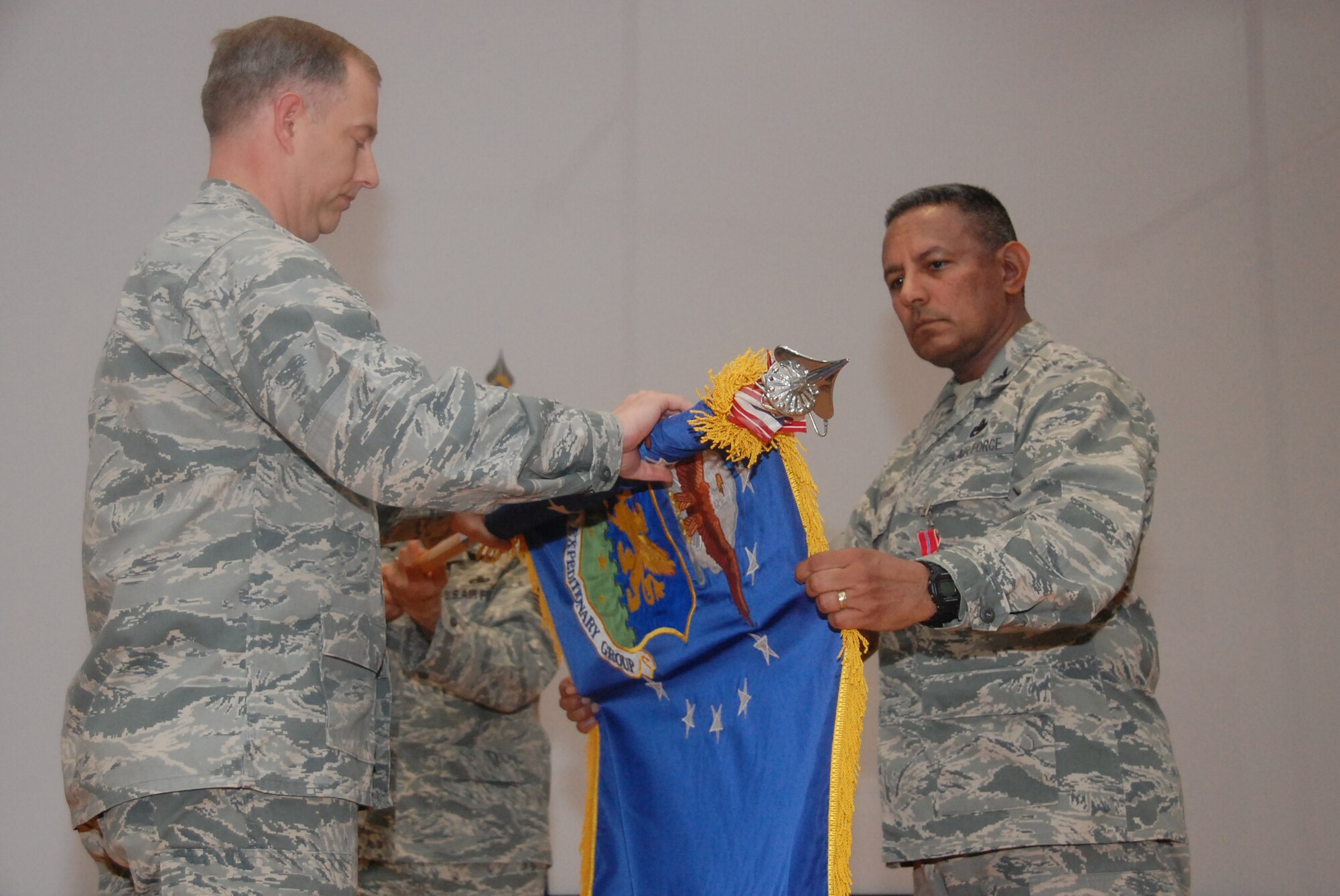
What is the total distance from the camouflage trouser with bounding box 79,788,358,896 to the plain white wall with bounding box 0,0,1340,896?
8.94 ft

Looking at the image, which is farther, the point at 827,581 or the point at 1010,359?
the point at 1010,359

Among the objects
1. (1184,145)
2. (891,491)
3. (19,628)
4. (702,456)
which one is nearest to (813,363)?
(702,456)

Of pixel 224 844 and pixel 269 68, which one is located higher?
pixel 269 68

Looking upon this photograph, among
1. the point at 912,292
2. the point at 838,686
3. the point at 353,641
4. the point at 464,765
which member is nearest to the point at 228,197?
the point at 353,641

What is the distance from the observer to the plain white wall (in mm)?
4289

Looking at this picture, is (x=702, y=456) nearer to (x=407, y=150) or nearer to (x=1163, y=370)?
(x=407, y=150)

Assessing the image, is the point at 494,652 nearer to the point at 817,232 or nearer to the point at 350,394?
the point at 350,394

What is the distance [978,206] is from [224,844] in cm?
200

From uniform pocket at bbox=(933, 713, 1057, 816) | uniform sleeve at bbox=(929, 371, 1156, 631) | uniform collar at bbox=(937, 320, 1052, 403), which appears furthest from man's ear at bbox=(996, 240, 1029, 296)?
uniform pocket at bbox=(933, 713, 1057, 816)

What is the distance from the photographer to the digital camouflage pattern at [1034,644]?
2004 millimetres

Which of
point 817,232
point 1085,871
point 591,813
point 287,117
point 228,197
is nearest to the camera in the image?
point 228,197

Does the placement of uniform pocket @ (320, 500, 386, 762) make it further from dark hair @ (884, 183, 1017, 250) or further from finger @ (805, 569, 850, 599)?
dark hair @ (884, 183, 1017, 250)

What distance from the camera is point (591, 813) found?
95.2 inches

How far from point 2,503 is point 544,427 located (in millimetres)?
3196
